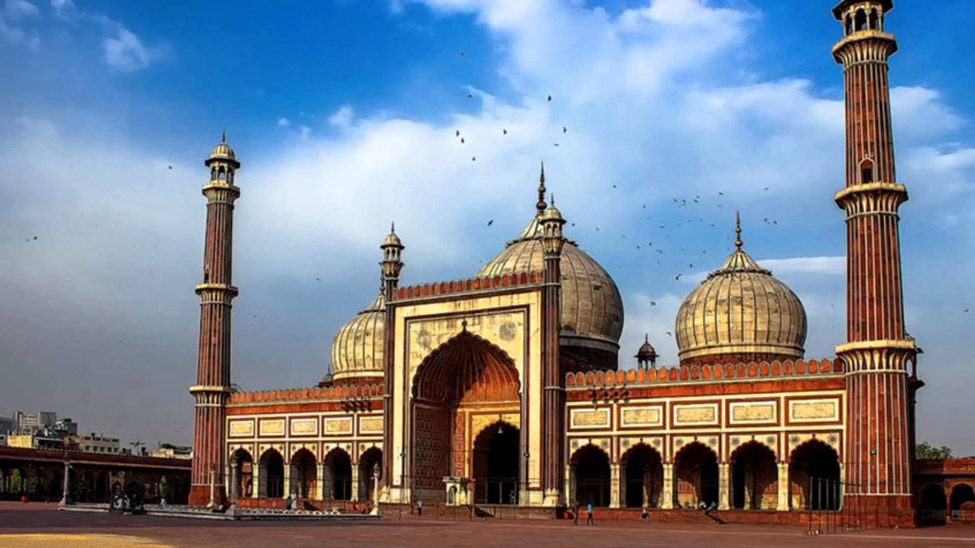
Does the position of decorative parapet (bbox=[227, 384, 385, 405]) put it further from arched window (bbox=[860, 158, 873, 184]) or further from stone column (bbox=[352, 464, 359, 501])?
arched window (bbox=[860, 158, 873, 184])

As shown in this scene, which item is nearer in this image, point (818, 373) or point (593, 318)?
point (818, 373)

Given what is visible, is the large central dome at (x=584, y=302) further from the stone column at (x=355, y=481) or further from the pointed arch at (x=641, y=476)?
the stone column at (x=355, y=481)

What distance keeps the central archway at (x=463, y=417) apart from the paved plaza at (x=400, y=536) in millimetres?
12064

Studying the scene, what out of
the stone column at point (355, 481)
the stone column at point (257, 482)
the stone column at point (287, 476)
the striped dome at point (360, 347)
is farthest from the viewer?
the striped dome at point (360, 347)

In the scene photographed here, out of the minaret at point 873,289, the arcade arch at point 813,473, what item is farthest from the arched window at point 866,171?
the arcade arch at point 813,473

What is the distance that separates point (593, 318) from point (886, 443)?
A: 15.6m

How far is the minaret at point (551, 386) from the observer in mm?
37094

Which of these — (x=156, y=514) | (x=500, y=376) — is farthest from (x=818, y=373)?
(x=156, y=514)

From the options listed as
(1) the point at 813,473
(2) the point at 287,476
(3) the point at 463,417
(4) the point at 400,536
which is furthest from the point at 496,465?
(4) the point at 400,536

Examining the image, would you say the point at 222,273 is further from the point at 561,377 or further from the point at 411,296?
the point at 561,377

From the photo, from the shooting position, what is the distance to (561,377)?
125ft

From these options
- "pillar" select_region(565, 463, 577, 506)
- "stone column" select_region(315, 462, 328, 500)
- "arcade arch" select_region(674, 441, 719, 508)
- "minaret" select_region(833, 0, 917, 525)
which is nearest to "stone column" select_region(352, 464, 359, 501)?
"stone column" select_region(315, 462, 328, 500)

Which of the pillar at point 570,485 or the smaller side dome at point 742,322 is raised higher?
the smaller side dome at point 742,322

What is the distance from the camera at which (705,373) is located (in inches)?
1410
